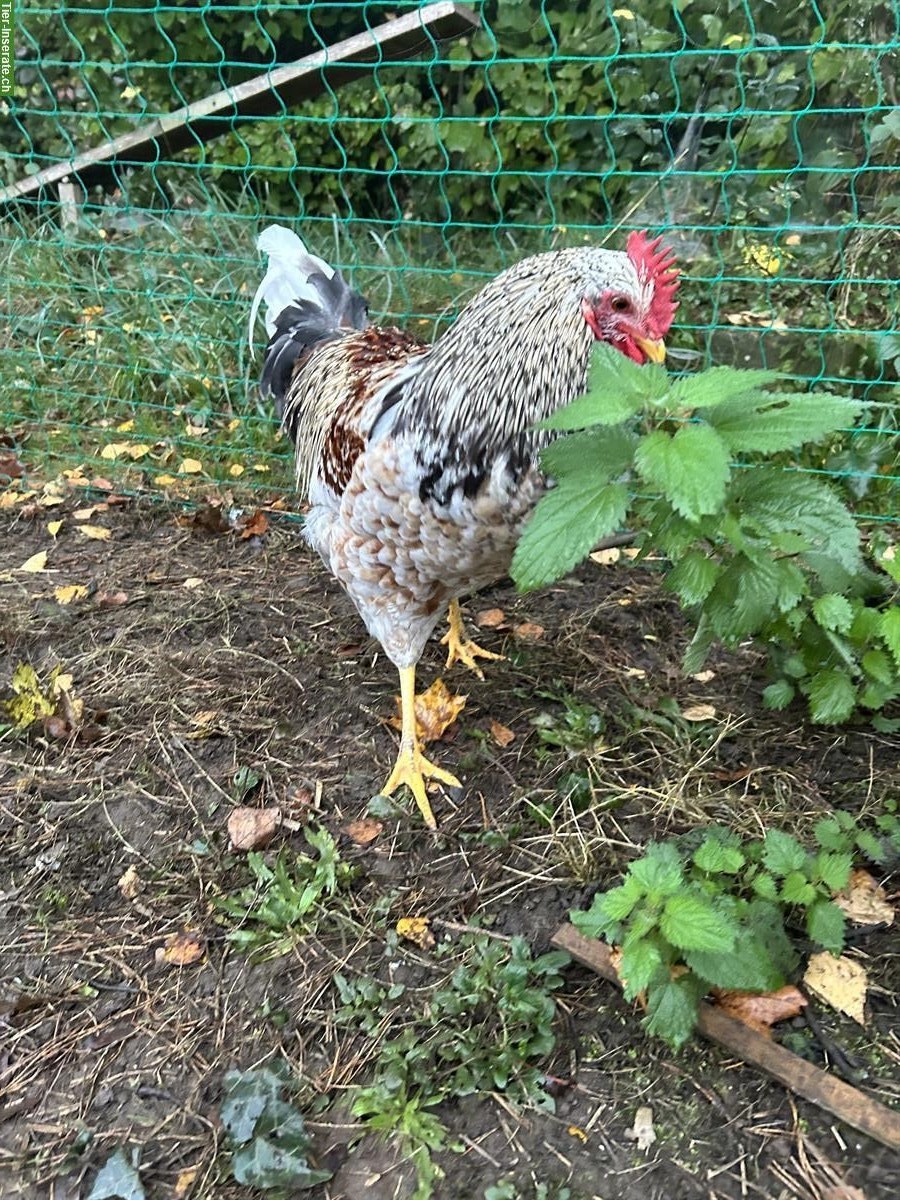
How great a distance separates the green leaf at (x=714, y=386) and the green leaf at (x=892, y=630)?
86 cm

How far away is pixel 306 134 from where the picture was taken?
6070 millimetres

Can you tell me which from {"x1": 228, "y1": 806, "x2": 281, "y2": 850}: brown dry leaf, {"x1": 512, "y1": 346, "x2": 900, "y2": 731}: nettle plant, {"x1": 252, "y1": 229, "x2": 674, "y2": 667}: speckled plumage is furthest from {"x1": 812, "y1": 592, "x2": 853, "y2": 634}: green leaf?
{"x1": 228, "y1": 806, "x2": 281, "y2": 850}: brown dry leaf

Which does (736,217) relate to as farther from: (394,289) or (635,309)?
(635,309)

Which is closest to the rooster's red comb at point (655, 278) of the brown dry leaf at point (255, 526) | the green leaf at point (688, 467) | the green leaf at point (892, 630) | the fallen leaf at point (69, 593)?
the green leaf at point (688, 467)

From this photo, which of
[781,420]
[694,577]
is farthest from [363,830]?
[781,420]

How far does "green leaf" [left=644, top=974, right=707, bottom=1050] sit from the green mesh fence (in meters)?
2.03

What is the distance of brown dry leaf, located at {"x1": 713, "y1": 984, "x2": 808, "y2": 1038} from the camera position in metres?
1.70

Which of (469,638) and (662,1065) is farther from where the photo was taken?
(469,638)

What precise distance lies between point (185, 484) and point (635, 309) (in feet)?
9.09

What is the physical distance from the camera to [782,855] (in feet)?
5.83

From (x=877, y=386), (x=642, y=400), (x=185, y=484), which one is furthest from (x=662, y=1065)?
(x=185, y=484)

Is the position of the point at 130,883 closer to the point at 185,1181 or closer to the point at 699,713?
the point at 185,1181

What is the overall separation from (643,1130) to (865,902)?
2.41 feet

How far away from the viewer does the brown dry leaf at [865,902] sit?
1880 millimetres
